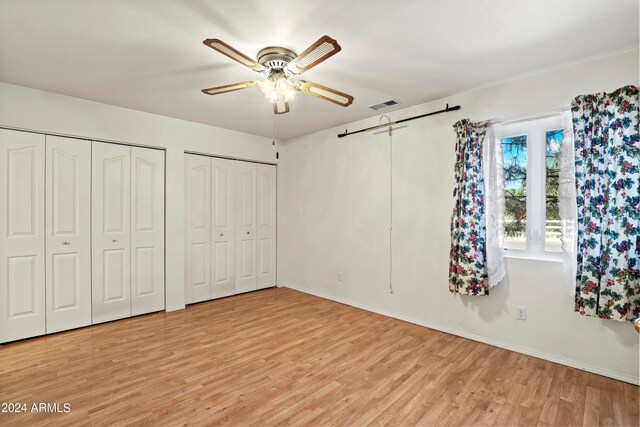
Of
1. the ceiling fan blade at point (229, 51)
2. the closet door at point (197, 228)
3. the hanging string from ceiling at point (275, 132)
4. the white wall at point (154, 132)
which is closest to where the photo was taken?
the ceiling fan blade at point (229, 51)

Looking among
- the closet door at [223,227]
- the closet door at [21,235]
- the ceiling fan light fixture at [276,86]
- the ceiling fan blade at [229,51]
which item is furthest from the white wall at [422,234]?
the closet door at [21,235]

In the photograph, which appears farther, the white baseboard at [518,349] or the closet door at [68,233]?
the closet door at [68,233]

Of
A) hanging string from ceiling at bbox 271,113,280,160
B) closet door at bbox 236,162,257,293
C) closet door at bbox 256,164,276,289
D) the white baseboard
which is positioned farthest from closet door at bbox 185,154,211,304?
the white baseboard

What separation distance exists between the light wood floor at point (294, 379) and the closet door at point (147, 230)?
1.56 ft

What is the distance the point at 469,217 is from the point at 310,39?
2.16 metres

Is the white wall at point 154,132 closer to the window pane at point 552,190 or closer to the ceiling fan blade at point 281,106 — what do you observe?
the ceiling fan blade at point 281,106

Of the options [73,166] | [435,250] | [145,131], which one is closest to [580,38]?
[435,250]

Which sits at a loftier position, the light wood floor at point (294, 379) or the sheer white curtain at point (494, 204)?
the sheer white curtain at point (494, 204)

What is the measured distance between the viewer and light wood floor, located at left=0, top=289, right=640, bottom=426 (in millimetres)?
2012

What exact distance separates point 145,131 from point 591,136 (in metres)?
4.52

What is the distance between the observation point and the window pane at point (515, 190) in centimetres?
298

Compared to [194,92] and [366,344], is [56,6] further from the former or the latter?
[366,344]

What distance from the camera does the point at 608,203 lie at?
2.39 metres

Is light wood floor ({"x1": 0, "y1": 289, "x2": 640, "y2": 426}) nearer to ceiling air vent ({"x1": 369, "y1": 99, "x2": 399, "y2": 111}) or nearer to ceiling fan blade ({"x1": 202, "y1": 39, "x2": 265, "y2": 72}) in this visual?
ceiling fan blade ({"x1": 202, "y1": 39, "x2": 265, "y2": 72})
